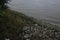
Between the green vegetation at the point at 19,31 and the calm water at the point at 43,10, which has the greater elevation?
the green vegetation at the point at 19,31

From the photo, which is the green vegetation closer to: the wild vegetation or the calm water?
the wild vegetation

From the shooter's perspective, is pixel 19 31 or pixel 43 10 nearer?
pixel 19 31

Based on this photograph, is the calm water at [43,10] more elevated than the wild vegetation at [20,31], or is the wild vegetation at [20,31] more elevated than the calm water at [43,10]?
the wild vegetation at [20,31]

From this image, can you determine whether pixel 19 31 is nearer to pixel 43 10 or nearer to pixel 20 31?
pixel 20 31

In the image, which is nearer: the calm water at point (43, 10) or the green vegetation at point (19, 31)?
the green vegetation at point (19, 31)

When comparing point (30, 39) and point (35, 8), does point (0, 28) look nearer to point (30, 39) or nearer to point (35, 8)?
point (30, 39)

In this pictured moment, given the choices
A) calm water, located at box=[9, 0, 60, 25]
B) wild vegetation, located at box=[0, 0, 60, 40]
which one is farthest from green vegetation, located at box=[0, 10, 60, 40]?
calm water, located at box=[9, 0, 60, 25]

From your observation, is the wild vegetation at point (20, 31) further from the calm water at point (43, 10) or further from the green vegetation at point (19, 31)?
the calm water at point (43, 10)

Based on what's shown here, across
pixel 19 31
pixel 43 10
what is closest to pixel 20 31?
pixel 19 31

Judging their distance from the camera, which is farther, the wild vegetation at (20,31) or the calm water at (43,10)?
the calm water at (43,10)

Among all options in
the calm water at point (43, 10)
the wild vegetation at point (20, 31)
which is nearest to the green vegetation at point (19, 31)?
the wild vegetation at point (20, 31)

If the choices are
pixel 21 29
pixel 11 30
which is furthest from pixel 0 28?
pixel 21 29
